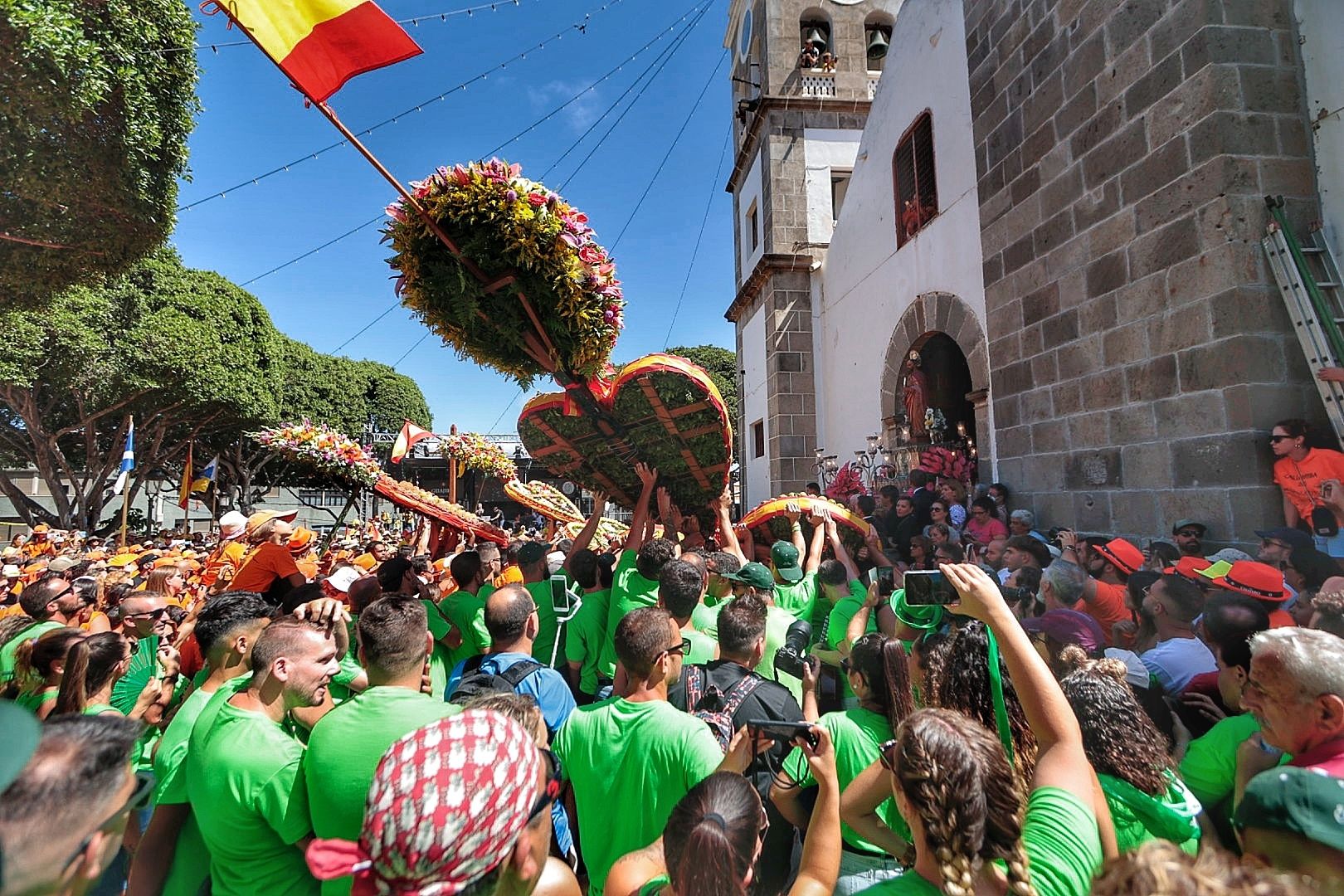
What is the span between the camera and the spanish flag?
137 inches

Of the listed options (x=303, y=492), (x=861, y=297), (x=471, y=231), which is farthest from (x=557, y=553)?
(x=303, y=492)

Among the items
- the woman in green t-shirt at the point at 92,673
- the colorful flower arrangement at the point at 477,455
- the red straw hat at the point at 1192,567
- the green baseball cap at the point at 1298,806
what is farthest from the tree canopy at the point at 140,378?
the green baseball cap at the point at 1298,806

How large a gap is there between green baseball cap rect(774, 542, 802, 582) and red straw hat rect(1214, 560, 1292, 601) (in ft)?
7.59

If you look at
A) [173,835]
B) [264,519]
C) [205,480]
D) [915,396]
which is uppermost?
[915,396]

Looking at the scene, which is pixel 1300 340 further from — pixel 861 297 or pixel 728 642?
pixel 861 297

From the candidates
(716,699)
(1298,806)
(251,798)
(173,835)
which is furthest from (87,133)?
(1298,806)

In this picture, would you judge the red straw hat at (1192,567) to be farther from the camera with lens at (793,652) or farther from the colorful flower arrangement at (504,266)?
the colorful flower arrangement at (504,266)

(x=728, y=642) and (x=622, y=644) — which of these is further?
(x=728, y=642)

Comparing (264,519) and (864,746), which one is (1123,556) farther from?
(264,519)

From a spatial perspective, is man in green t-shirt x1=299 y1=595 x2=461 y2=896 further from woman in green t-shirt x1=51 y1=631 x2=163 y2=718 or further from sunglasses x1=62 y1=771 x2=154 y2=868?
woman in green t-shirt x1=51 y1=631 x2=163 y2=718

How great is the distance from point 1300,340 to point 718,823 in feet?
16.1

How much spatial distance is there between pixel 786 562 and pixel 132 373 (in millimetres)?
20467

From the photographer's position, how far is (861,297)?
10.8m

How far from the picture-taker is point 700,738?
2.13m
